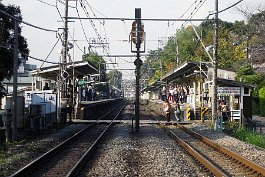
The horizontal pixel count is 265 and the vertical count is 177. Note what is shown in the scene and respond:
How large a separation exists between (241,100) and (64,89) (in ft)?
35.2

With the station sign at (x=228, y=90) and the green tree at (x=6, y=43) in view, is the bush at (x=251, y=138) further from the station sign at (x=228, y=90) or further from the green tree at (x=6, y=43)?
the green tree at (x=6, y=43)

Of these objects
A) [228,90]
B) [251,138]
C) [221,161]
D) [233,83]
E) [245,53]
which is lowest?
[221,161]

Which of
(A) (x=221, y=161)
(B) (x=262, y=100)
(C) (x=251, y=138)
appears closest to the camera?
(A) (x=221, y=161)

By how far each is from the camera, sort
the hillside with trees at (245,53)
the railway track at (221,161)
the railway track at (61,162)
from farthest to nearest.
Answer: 1. the hillside with trees at (245,53)
2. the railway track at (221,161)
3. the railway track at (61,162)

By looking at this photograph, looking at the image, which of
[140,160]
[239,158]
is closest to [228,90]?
[239,158]

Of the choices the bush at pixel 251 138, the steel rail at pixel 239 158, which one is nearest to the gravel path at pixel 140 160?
the steel rail at pixel 239 158

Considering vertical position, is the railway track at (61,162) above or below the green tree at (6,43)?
below

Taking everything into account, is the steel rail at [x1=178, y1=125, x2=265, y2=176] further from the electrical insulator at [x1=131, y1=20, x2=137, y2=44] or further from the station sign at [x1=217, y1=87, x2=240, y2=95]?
the station sign at [x1=217, y1=87, x2=240, y2=95]

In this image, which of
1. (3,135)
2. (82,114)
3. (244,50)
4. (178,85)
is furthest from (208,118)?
(244,50)

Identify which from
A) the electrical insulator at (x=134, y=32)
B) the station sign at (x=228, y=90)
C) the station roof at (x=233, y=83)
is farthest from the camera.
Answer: the station roof at (x=233, y=83)

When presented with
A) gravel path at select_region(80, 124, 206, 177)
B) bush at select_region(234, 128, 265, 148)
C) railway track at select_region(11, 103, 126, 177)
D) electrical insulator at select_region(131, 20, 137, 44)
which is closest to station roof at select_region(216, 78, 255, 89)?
bush at select_region(234, 128, 265, 148)

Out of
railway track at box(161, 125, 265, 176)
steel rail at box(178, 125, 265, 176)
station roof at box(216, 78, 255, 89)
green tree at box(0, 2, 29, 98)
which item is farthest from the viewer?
station roof at box(216, 78, 255, 89)

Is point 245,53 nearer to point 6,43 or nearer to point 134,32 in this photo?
point 134,32

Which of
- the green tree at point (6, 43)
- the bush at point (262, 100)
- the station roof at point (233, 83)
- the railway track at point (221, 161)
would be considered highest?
the green tree at point (6, 43)
